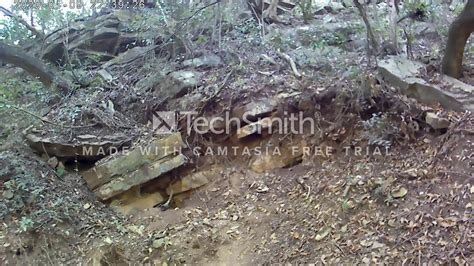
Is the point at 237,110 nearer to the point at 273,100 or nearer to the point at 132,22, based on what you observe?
the point at 273,100

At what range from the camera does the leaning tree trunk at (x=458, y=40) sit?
4.48m

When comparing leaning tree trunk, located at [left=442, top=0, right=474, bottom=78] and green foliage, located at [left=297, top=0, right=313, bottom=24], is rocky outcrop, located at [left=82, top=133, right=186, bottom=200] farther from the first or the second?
green foliage, located at [left=297, top=0, right=313, bottom=24]

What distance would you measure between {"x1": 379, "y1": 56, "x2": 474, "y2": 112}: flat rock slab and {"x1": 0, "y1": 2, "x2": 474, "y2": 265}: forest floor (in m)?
0.11

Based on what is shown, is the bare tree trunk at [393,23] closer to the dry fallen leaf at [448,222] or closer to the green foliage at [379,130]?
the green foliage at [379,130]

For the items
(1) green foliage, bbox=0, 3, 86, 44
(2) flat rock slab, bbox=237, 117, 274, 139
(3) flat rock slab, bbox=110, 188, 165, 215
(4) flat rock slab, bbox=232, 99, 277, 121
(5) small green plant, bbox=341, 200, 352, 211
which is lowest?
(3) flat rock slab, bbox=110, 188, 165, 215

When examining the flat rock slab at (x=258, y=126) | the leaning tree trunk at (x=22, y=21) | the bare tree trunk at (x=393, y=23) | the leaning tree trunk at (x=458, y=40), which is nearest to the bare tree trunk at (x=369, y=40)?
the bare tree trunk at (x=393, y=23)

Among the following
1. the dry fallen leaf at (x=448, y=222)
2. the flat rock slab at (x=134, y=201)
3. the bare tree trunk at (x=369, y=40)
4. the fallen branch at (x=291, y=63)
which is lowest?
the flat rock slab at (x=134, y=201)

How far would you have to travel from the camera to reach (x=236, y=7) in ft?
26.2

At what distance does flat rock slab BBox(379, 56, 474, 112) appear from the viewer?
171 inches

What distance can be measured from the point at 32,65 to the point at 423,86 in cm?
524

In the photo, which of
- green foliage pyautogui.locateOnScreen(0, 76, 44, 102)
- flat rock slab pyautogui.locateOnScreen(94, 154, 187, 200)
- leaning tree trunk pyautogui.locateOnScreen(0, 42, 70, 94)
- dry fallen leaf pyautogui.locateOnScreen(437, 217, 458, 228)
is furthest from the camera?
green foliage pyautogui.locateOnScreen(0, 76, 44, 102)

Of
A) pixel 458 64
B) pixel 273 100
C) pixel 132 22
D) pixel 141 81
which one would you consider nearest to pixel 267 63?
pixel 273 100

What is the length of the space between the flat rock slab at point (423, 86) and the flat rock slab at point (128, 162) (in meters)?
2.68

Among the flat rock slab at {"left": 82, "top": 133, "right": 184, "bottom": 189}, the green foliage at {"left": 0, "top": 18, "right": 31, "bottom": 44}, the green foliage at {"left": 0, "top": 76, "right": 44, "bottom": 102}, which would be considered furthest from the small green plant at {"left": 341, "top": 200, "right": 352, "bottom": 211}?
the green foliage at {"left": 0, "top": 18, "right": 31, "bottom": 44}
